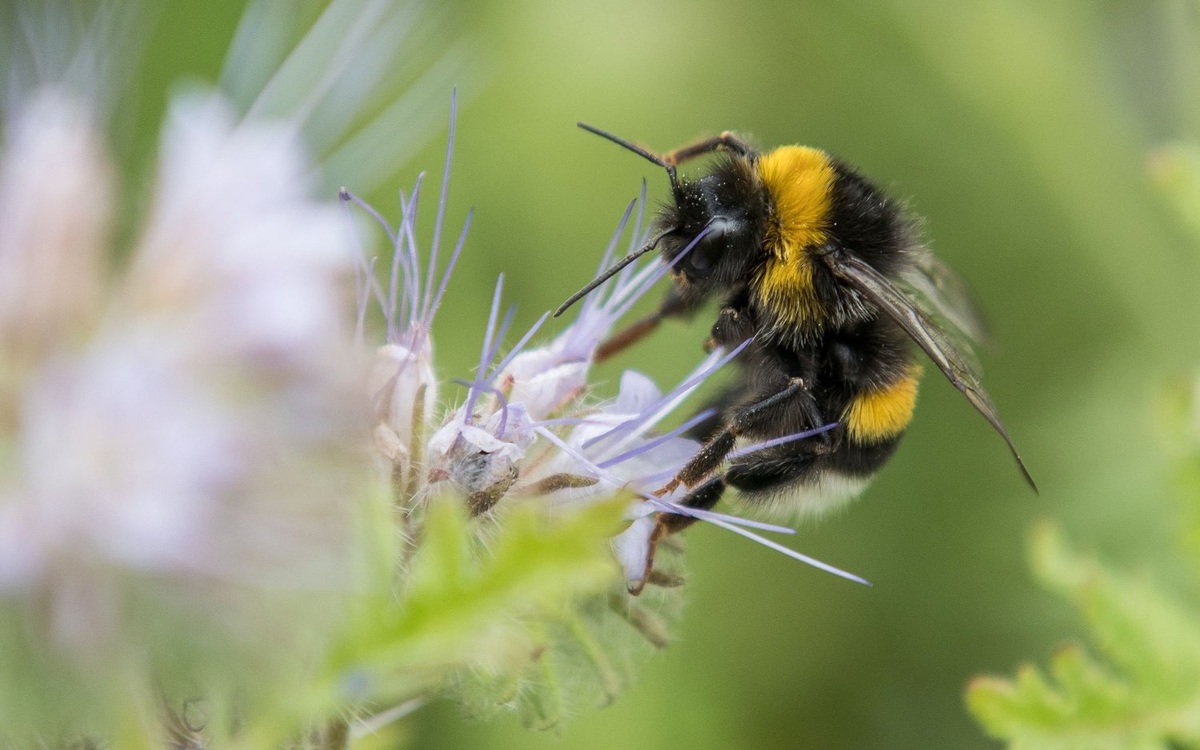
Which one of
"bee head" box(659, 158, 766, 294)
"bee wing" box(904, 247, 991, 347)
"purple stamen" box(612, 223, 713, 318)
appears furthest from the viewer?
"bee wing" box(904, 247, 991, 347)

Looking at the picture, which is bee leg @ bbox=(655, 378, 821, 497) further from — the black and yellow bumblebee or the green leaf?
the green leaf

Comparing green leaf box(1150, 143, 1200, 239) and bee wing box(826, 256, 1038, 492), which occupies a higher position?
green leaf box(1150, 143, 1200, 239)

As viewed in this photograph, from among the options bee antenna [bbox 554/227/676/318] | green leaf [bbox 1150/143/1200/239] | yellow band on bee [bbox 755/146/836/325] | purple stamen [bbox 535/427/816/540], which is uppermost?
green leaf [bbox 1150/143/1200/239]

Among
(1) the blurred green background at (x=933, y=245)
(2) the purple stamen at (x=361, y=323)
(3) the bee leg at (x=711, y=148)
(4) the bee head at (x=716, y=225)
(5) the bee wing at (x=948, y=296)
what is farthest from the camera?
(1) the blurred green background at (x=933, y=245)

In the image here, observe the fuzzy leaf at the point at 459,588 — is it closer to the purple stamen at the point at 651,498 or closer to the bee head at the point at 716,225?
the purple stamen at the point at 651,498

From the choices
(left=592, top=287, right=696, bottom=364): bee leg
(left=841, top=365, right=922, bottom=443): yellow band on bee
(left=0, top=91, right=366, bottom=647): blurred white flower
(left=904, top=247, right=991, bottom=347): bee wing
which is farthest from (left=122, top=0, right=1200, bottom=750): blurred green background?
(left=0, top=91, right=366, bottom=647): blurred white flower

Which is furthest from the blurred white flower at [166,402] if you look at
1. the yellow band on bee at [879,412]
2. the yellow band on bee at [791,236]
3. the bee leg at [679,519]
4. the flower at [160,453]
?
the yellow band on bee at [879,412]

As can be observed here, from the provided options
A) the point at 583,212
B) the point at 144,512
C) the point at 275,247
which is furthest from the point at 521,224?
the point at 144,512
